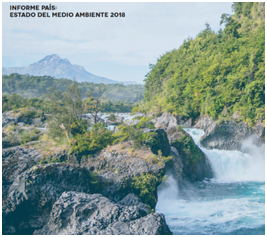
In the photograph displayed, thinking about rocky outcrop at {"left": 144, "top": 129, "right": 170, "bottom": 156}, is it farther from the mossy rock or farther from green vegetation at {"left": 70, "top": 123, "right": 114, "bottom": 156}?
the mossy rock

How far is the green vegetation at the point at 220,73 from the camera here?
2353cm

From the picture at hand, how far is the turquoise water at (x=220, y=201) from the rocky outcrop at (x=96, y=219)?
2.89 m

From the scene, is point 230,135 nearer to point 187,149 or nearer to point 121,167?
point 187,149

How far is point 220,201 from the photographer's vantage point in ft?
38.1

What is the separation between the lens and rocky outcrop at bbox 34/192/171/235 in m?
6.07

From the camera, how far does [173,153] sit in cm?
1341

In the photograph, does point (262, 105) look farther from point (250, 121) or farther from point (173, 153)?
point (173, 153)

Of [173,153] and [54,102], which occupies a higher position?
[54,102]

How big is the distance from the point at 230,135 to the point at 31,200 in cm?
1925

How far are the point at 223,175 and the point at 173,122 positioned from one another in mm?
12054

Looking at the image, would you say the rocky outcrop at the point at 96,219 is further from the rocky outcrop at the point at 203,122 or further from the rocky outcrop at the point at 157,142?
the rocky outcrop at the point at 203,122

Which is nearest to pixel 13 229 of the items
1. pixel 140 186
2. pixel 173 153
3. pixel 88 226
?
pixel 88 226

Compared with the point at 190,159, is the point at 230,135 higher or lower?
higher

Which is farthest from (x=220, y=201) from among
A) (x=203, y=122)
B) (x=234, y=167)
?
(x=203, y=122)
